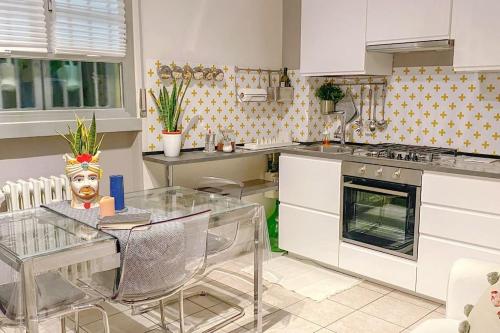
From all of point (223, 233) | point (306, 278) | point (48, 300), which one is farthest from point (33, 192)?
point (306, 278)

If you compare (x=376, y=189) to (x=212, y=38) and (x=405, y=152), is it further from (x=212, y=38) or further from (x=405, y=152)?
(x=212, y=38)

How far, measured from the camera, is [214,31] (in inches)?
151

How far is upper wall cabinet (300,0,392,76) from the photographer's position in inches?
139

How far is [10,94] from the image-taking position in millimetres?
2953

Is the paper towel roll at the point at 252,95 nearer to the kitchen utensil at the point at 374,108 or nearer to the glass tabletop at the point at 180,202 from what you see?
the kitchen utensil at the point at 374,108

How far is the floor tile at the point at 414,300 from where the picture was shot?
306cm

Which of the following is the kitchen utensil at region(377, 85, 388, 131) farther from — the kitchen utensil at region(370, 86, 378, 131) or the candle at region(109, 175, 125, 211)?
the candle at region(109, 175, 125, 211)

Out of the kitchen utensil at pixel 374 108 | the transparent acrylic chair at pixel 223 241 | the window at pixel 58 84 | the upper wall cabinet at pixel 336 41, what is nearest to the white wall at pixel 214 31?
the window at pixel 58 84

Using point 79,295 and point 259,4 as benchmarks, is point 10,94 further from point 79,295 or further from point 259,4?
point 259,4

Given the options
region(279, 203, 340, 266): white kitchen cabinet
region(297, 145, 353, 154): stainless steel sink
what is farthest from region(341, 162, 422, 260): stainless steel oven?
region(297, 145, 353, 154): stainless steel sink

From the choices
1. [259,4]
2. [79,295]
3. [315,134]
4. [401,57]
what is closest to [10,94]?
[79,295]

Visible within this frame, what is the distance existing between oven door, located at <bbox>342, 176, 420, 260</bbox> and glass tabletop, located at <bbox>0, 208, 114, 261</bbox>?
76.7 inches

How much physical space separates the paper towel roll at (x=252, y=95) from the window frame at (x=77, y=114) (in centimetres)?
95

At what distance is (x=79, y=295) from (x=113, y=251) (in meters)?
0.31
